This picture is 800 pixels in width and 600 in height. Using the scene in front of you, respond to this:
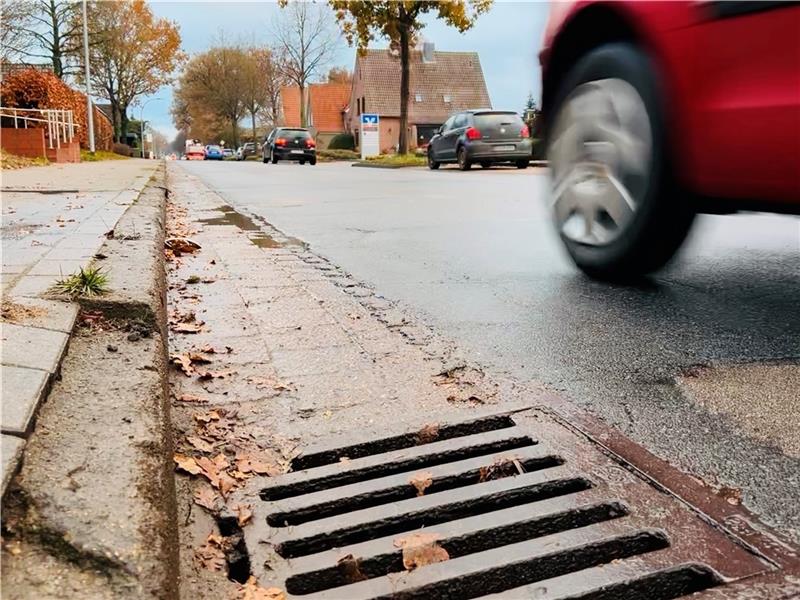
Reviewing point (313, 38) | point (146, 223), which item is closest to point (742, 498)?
point (146, 223)

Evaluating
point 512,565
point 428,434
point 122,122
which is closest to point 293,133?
point 122,122

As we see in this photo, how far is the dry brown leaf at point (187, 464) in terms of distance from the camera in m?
1.81

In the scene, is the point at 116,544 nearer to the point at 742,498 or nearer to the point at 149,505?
the point at 149,505

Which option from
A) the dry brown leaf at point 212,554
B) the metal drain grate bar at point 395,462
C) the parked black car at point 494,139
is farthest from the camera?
the parked black car at point 494,139

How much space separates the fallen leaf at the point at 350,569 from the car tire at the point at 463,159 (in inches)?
715

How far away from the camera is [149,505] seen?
1.36 m

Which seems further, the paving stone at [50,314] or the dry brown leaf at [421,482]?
the paving stone at [50,314]

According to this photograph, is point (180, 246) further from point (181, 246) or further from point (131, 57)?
point (131, 57)

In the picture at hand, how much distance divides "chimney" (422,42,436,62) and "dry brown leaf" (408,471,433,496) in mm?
55149

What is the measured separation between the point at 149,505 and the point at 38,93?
22.7 metres

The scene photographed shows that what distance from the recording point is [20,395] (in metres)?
1.58

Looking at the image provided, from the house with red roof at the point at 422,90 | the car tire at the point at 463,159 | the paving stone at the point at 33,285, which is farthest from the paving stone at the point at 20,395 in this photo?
the house with red roof at the point at 422,90

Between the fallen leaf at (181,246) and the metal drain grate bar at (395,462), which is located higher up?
the fallen leaf at (181,246)

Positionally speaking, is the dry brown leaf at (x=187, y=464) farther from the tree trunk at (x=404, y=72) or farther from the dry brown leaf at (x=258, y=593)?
the tree trunk at (x=404, y=72)
